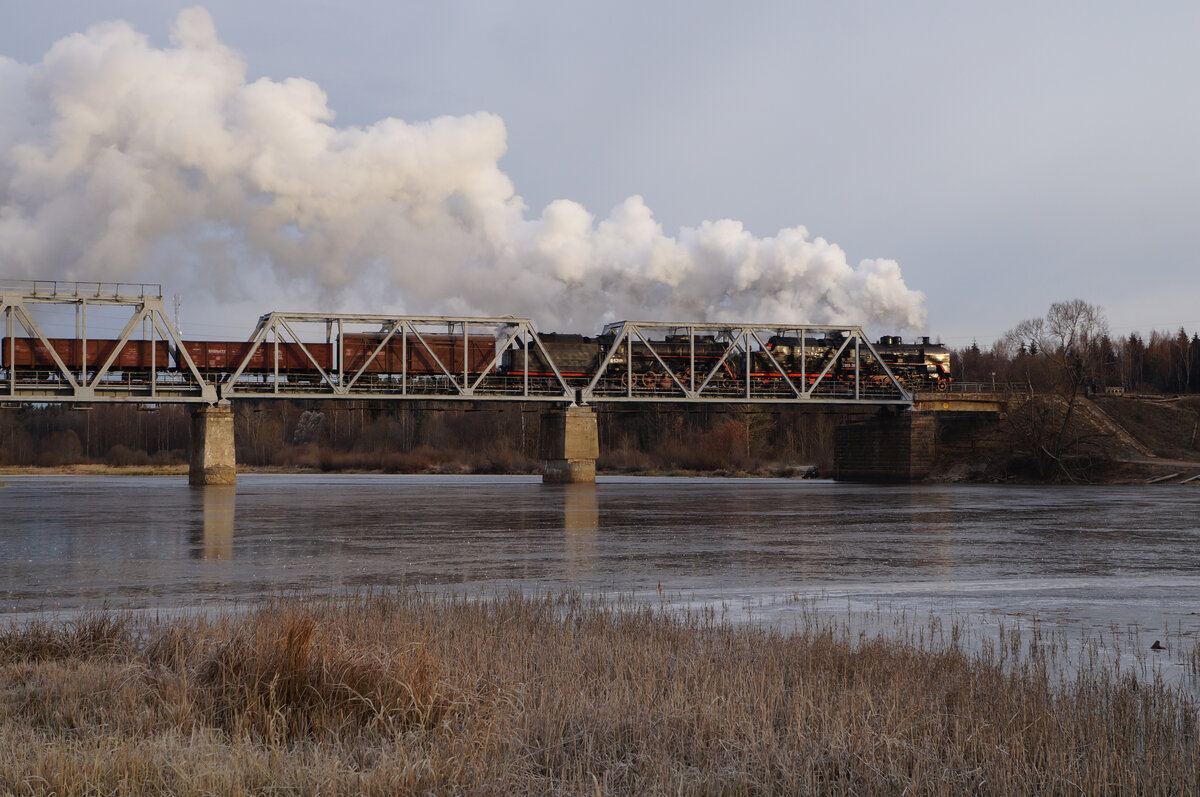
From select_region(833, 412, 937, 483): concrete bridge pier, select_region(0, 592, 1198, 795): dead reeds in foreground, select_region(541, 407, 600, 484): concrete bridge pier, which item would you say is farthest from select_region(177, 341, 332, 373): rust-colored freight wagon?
select_region(0, 592, 1198, 795): dead reeds in foreground

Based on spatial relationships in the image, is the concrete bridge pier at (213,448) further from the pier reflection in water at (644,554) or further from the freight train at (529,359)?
the pier reflection in water at (644,554)

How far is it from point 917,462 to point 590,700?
75939mm

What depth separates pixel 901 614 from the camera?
13.5 meters

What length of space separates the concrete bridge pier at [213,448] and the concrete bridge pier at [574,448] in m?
22.0

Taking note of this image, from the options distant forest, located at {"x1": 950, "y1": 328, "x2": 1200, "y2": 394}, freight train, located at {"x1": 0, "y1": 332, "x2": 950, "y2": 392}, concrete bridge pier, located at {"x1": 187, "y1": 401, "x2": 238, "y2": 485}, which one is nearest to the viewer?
concrete bridge pier, located at {"x1": 187, "y1": 401, "x2": 238, "y2": 485}

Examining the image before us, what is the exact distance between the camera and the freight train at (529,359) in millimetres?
68312

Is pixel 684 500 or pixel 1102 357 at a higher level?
pixel 1102 357

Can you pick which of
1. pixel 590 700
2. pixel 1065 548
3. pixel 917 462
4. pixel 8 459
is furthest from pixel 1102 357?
pixel 8 459

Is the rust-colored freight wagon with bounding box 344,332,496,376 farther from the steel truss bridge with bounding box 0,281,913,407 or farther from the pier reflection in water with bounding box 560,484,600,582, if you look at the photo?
the pier reflection in water with bounding box 560,484,600,582

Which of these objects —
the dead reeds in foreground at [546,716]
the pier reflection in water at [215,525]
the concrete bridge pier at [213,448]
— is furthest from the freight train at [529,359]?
the dead reeds in foreground at [546,716]

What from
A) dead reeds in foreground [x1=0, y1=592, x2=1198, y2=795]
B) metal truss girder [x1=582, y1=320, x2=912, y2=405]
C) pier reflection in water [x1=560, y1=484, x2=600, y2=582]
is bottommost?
pier reflection in water [x1=560, y1=484, x2=600, y2=582]

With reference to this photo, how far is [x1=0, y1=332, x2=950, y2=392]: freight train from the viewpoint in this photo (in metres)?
68.3

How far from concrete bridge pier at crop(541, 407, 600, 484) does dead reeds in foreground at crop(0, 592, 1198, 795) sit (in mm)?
60881

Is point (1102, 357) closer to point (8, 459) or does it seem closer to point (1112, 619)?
point (1112, 619)
